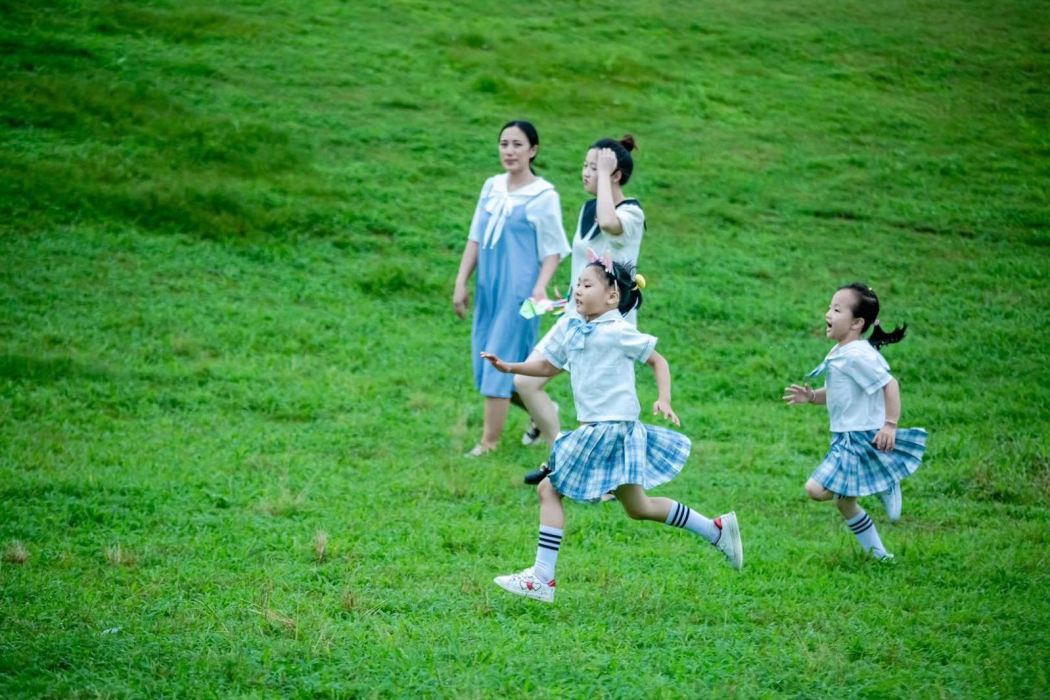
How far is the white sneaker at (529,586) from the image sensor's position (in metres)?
5.12

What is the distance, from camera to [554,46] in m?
17.9

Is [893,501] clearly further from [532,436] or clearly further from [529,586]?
[532,436]

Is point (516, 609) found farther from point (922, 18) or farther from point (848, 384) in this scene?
point (922, 18)

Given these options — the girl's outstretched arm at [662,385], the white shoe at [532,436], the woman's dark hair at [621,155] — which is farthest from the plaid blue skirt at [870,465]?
the white shoe at [532,436]

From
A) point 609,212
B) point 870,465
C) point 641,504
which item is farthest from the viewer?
point 609,212

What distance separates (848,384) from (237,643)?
3.35 metres

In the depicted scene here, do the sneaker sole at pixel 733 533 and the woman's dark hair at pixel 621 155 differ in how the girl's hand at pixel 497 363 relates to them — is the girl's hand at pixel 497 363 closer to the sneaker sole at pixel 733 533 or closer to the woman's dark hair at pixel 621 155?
the sneaker sole at pixel 733 533

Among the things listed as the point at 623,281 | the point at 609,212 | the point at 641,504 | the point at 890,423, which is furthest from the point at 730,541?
the point at 609,212

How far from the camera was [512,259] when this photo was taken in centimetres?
798

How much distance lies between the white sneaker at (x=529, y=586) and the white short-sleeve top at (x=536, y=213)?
3258 millimetres

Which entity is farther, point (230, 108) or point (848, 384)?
point (230, 108)

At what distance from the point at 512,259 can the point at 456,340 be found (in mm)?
2667

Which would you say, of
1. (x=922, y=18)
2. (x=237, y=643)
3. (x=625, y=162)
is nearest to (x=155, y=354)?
(x=625, y=162)

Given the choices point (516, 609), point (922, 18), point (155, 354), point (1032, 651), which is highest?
point (922, 18)
